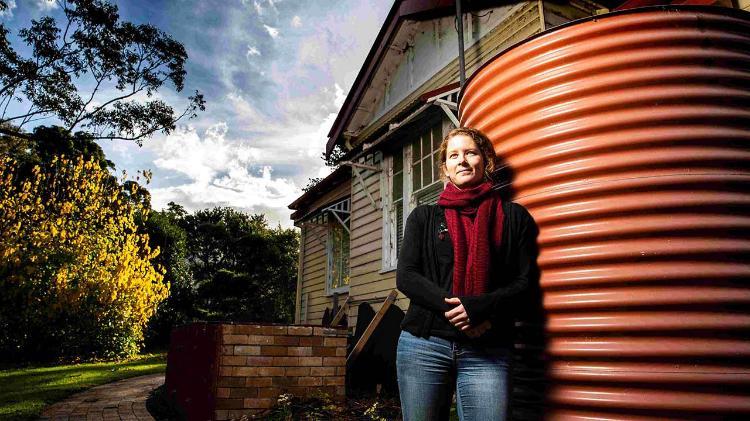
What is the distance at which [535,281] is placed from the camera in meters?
1.52

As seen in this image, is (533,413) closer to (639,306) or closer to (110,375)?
(639,306)

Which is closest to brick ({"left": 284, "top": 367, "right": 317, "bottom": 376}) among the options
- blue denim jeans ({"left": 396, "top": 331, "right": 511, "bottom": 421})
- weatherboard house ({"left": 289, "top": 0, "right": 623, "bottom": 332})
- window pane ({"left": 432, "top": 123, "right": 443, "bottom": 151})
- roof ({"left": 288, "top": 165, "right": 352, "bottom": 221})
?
blue denim jeans ({"left": 396, "top": 331, "right": 511, "bottom": 421})

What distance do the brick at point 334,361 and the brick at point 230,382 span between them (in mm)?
691

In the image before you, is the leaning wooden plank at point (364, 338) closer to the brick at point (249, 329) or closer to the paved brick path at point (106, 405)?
the brick at point (249, 329)

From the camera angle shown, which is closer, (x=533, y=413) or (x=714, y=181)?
(x=714, y=181)

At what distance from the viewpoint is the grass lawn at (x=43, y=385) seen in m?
5.27

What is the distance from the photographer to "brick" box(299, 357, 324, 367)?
3771 mm

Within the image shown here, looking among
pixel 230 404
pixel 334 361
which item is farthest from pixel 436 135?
pixel 230 404

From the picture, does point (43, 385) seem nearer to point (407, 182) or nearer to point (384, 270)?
point (384, 270)

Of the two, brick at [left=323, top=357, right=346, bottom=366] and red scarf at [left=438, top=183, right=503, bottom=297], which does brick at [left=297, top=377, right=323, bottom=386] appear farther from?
red scarf at [left=438, top=183, right=503, bottom=297]

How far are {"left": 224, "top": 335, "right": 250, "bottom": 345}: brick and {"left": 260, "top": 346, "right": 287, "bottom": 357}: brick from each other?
15 cm

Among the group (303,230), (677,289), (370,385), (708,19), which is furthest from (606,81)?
(303,230)

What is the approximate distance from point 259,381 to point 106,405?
3.26m

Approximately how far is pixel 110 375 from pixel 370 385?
6547mm
